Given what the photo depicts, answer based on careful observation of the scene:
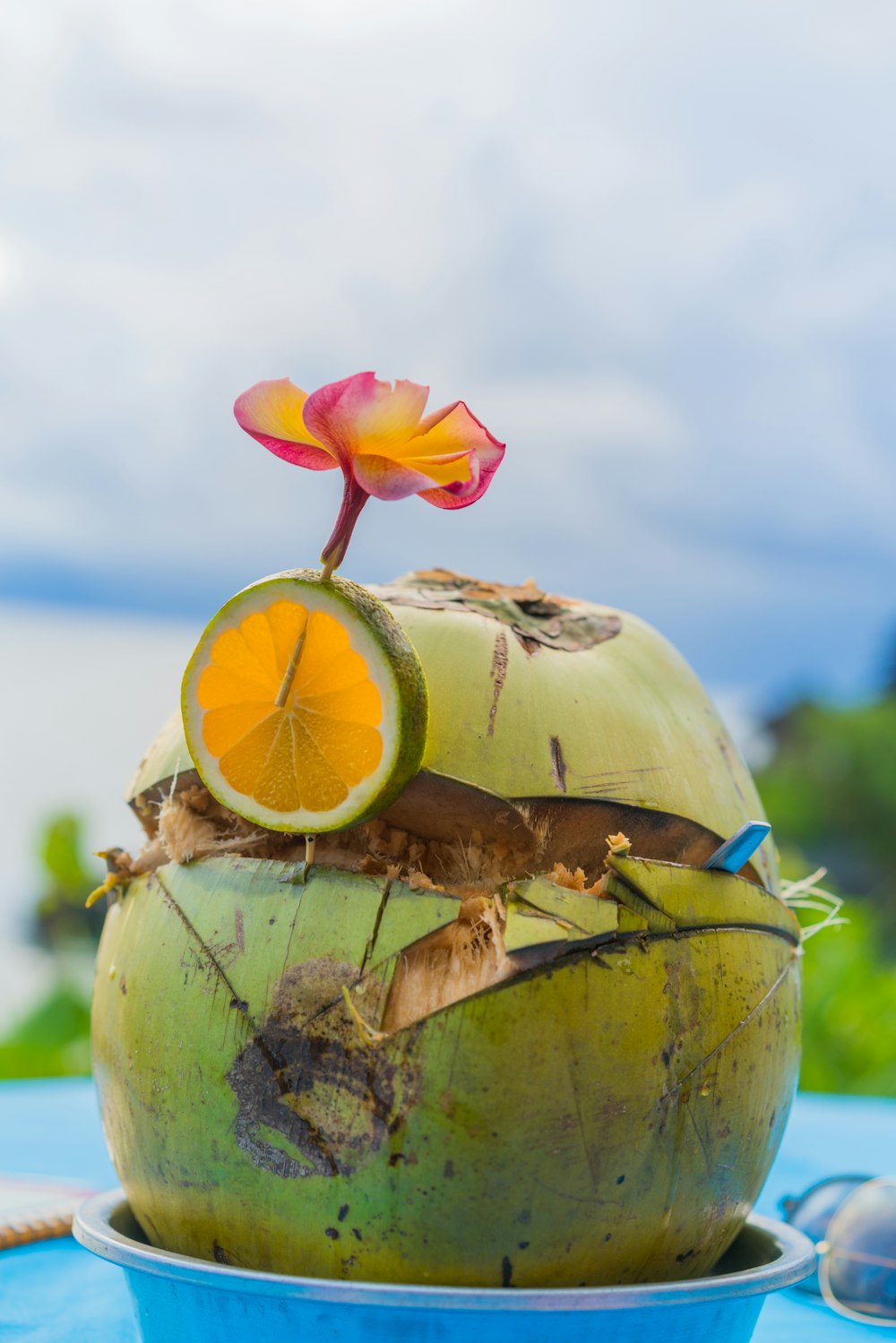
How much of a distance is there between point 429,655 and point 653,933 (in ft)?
0.71

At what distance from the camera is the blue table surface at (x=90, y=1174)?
1.08m

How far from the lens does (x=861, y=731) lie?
9.60m

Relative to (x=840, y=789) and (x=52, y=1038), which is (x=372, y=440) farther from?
(x=840, y=789)

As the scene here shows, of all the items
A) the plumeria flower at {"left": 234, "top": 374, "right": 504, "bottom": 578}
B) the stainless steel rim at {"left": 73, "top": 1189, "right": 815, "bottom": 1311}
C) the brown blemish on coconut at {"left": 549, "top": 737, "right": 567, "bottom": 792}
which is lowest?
the stainless steel rim at {"left": 73, "top": 1189, "right": 815, "bottom": 1311}

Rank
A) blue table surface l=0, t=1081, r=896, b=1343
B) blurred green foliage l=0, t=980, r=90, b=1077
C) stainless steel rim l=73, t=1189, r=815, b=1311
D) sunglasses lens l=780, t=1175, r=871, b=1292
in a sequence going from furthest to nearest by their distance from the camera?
blurred green foliage l=0, t=980, r=90, b=1077
sunglasses lens l=780, t=1175, r=871, b=1292
blue table surface l=0, t=1081, r=896, b=1343
stainless steel rim l=73, t=1189, r=815, b=1311

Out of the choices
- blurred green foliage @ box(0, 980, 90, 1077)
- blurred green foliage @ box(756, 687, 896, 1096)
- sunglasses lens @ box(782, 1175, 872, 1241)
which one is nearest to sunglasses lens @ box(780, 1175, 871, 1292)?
sunglasses lens @ box(782, 1175, 872, 1241)

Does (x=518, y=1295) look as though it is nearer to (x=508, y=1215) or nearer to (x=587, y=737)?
(x=508, y=1215)

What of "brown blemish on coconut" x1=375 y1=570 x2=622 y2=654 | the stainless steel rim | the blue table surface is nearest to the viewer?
the stainless steel rim

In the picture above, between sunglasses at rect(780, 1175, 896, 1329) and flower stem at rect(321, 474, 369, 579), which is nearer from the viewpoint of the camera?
flower stem at rect(321, 474, 369, 579)

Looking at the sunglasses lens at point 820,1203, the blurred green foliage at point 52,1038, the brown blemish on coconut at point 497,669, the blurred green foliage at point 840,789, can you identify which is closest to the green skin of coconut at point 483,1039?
the brown blemish on coconut at point 497,669

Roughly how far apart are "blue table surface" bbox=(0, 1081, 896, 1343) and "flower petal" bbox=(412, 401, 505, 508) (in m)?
0.71

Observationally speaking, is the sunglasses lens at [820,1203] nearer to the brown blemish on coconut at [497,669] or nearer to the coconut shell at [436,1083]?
the coconut shell at [436,1083]

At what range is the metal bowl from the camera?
0.72m

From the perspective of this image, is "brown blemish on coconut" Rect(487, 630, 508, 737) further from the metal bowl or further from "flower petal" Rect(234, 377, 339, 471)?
the metal bowl
